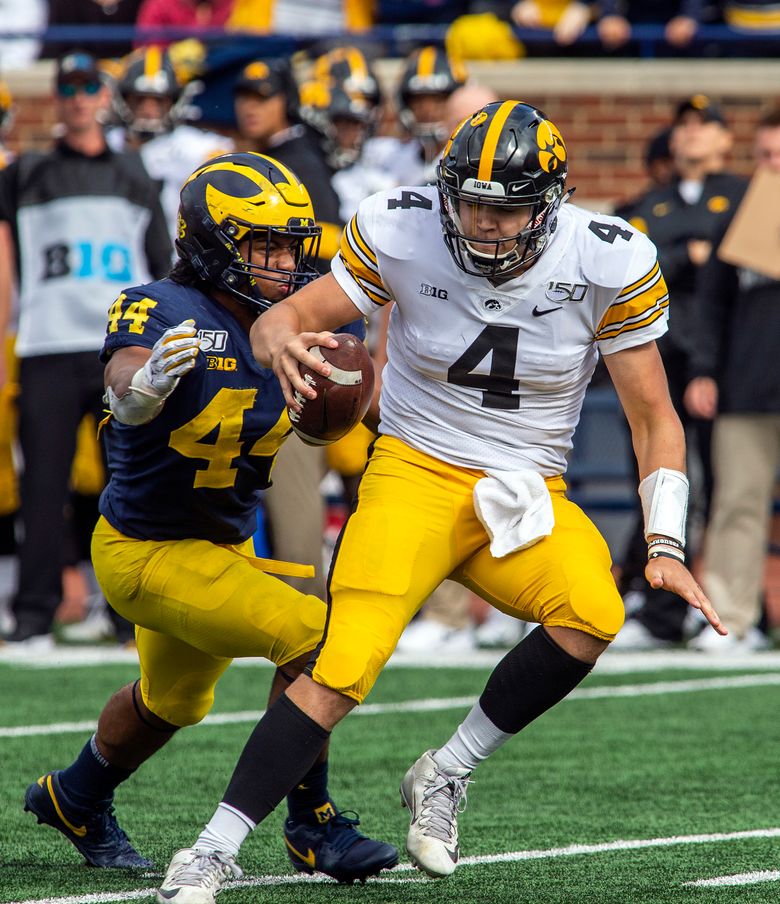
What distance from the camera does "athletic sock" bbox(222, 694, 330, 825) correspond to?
3.29 m

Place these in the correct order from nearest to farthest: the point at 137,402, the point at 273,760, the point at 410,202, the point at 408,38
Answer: the point at 273,760
the point at 137,402
the point at 410,202
the point at 408,38

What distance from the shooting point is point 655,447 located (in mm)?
3691

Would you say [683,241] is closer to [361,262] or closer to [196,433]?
[361,262]

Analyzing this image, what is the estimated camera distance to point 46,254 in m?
7.07

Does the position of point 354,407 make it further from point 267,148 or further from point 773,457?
point 773,457

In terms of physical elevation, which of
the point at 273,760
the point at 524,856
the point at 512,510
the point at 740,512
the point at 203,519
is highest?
the point at 512,510

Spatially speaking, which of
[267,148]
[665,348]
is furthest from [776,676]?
[267,148]

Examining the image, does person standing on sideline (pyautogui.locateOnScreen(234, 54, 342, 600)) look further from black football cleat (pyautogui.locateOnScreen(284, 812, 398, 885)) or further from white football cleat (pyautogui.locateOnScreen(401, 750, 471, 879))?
white football cleat (pyautogui.locateOnScreen(401, 750, 471, 879))

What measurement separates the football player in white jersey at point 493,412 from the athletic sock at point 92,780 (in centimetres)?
67

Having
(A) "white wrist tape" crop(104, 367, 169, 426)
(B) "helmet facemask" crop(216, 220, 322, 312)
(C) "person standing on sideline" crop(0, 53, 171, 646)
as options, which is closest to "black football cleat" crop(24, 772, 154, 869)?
(A) "white wrist tape" crop(104, 367, 169, 426)

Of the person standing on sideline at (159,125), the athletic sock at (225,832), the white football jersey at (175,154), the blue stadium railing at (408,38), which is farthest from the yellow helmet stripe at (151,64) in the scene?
the athletic sock at (225,832)

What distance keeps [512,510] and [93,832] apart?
124cm

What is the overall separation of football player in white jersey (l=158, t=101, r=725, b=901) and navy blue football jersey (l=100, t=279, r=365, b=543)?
0.79ft

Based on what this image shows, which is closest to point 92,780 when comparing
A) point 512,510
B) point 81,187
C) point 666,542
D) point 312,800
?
point 312,800
